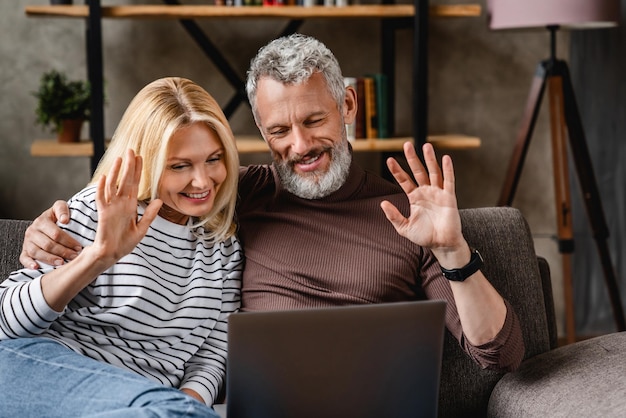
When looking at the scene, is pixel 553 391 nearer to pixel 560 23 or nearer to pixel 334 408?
pixel 334 408

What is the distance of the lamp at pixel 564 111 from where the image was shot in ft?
9.21

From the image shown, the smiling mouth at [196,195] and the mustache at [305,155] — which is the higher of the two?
the mustache at [305,155]

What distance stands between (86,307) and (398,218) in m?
0.65

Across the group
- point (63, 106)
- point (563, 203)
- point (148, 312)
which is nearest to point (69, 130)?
point (63, 106)

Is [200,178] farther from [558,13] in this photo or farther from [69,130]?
[558,13]

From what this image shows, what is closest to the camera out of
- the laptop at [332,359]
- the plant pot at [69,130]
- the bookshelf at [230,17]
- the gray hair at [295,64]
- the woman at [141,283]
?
the laptop at [332,359]

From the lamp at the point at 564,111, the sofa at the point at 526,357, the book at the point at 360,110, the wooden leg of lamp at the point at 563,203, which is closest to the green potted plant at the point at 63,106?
the book at the point at 360,110

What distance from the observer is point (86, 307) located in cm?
163

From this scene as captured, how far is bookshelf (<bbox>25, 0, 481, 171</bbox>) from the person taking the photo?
9.07ft

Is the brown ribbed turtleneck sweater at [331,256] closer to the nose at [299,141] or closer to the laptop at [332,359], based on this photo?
the nose at [299,141]

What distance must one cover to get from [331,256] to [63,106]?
150 centimetres

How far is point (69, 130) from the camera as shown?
113 inches

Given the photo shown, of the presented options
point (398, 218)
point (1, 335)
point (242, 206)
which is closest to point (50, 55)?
point (242, 206)

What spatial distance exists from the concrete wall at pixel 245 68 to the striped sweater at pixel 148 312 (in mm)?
1617
